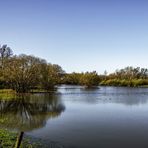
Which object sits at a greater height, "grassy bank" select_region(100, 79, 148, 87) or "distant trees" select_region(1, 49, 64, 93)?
"distant trees" select_region(1, 49, 64, 93)

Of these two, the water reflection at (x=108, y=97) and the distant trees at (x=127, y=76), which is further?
the distant trees at (x=127, y=76)

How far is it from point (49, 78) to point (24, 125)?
53244 millimetres

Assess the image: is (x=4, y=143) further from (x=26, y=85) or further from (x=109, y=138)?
(x=26, y=85)

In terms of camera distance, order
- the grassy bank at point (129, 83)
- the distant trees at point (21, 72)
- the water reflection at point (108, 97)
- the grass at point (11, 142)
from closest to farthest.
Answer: the grass at point (11, 142) → the water reflection at point (108, 97) → the distant trees at point (21, 72) → the grassy bank at point (129, 83)

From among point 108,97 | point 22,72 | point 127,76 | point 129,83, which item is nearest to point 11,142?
point 108,97

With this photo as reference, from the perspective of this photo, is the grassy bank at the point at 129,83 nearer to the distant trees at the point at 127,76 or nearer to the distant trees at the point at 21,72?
the distant trees at the point at 127,76

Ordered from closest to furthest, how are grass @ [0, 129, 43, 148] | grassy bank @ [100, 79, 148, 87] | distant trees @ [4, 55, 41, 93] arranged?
1. grass @ [0, 129, 43, 148]
2. distant trees @ [4, 55, 41, 93]
3. grassy bank @ [100, 79, 148, 87]

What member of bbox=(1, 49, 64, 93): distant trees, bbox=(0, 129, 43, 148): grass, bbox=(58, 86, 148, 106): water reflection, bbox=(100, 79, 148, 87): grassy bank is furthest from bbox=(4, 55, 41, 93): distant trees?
bbox=(100, 79, 148, 87): grassy bank

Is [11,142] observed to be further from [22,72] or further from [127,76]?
[127,76]

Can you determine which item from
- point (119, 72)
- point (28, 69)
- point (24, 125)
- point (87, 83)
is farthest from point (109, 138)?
point (119, 72)

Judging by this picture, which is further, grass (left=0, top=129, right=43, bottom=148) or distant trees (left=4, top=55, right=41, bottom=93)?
distant trees (left=4, top=55, right=41, bottom=93)

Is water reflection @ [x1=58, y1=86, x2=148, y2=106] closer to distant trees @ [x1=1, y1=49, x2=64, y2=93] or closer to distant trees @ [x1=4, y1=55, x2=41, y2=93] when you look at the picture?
distant trees @ [x1=1, y1=49, x2=64, y2=93]

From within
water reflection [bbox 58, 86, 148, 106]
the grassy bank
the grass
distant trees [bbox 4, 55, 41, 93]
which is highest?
distant trees [bbox 4, 55, 41, 93]

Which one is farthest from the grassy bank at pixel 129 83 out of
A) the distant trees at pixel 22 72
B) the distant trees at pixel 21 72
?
the distant trees at pixel 21 72
